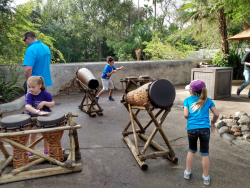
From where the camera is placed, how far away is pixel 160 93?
112 inches

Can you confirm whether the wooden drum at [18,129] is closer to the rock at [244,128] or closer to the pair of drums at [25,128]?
the pair of drums at [25,128]

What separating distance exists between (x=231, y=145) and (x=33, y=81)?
3239 mm

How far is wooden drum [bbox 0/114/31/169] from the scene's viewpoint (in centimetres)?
250

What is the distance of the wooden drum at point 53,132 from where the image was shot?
8.54ft

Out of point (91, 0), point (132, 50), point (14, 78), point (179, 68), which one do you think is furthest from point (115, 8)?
point (14, 78)

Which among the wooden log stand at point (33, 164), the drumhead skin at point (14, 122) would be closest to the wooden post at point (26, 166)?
the wooden log stand at point (33, 164)

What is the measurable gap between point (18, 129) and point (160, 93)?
1.82 m

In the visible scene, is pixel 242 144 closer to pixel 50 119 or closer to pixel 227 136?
pixel 227 136

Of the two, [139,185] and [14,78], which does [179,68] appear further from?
[139,185]

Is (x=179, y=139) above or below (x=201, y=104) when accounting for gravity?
below

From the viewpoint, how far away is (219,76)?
6.50m

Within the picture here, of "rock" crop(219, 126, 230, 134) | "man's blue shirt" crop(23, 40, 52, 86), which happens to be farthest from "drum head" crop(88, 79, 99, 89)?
"rock" crop(219, 126, 230, 134)

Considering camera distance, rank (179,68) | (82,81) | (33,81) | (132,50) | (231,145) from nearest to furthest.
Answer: (33,81)
(231,145)
(82,81)
(179,68)
(132,50)

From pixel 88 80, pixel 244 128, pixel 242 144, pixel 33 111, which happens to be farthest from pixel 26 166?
pixel 244 128
